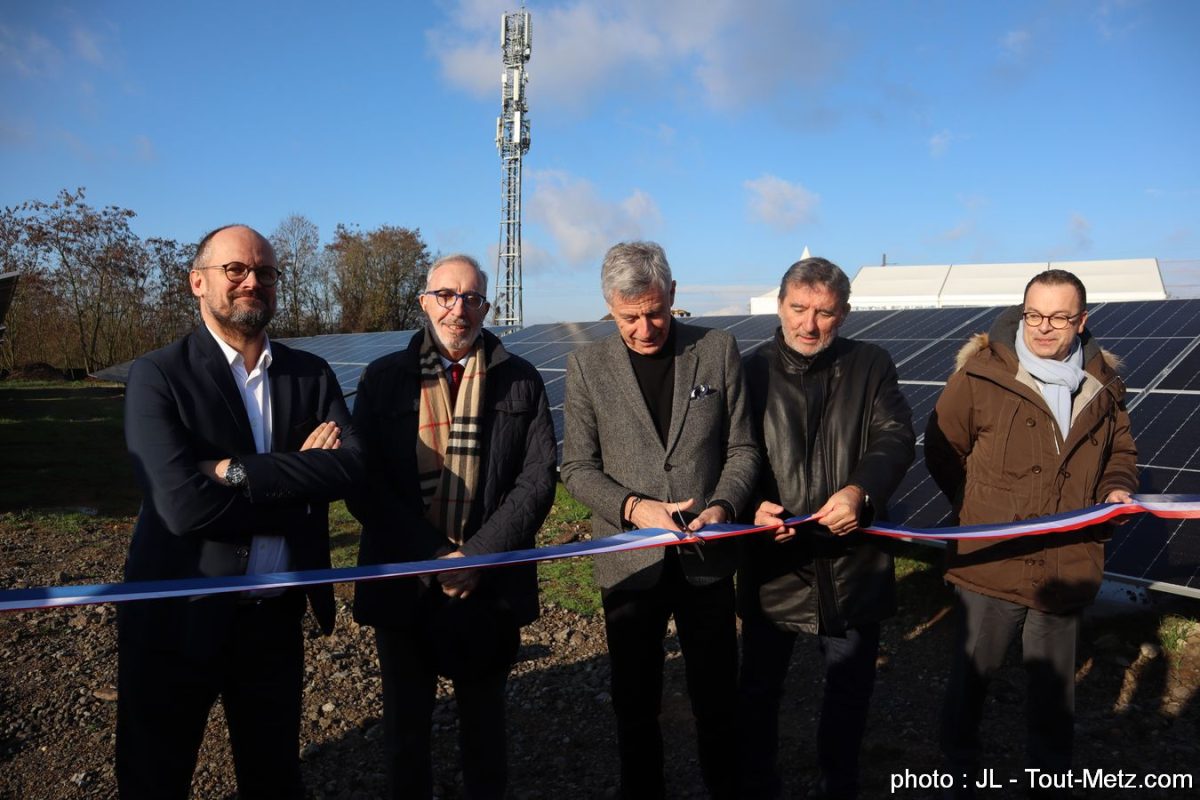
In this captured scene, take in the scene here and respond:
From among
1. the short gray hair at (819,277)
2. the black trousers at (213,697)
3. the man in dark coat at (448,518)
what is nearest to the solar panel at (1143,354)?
the short gray hair at (819,277)

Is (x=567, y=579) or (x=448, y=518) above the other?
(x=448, y=518)

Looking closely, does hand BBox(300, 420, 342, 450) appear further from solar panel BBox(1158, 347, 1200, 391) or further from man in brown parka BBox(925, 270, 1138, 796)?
solar panel BBox(1158, 347, 1200, 391)

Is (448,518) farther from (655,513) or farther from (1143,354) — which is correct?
(1143,354)

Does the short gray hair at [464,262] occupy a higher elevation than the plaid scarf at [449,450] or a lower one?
higher

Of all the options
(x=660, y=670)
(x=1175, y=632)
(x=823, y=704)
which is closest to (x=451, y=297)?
(x=660, y=670)

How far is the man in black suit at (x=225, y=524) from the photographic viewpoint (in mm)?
2469

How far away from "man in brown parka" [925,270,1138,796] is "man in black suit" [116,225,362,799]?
7.62ft

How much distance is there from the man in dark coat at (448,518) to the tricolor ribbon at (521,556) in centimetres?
10

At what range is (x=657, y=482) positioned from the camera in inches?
119

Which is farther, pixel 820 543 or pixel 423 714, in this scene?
pixel 820 543

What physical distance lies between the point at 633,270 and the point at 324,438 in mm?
1172

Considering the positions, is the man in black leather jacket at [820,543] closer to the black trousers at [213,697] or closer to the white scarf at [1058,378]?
the white scarf at [1058,378]

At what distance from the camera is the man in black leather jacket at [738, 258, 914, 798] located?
304 cm

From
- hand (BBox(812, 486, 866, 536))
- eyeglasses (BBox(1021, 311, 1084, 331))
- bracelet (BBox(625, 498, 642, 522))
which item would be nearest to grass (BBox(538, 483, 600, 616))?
bracelet (BBox(625, 498, 642, 522))
